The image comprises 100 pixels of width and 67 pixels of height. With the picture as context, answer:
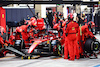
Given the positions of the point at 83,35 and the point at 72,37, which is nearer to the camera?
the point at 72,37

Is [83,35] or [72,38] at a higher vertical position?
[83,35]

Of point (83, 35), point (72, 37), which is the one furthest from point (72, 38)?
point (83, 35)

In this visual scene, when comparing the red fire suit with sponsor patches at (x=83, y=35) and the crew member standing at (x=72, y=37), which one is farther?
the red fire suit with sponsor patches at (x=83, y=35)

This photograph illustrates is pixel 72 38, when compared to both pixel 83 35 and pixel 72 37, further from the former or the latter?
pixel 83 35

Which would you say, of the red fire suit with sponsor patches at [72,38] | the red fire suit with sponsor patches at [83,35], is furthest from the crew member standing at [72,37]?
the red fire suit with sponsor patches at [83,35]

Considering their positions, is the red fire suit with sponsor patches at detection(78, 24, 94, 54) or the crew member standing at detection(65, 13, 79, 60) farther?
the red fire suit with sponsor patches at detection(78, 24, 94, 54)

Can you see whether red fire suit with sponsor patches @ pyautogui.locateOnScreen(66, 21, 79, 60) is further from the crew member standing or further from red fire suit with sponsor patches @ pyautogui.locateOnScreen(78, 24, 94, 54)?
red fire suit with sponsor patches @ pyautogui.locateOnScreen(78, 24, 94, 54)

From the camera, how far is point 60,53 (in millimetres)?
10781

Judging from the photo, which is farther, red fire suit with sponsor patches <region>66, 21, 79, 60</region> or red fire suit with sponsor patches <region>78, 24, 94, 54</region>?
red fire suit with sponsor patches <region>78, 24, 94, 54</region>

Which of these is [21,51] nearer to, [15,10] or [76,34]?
[76,34]

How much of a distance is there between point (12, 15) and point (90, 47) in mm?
10936

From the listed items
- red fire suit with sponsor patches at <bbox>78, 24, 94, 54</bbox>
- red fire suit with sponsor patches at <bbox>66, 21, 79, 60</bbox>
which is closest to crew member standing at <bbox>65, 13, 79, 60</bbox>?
red fire suit with sponsor patches at <bbox>66, 21, 79, 60</bbox>

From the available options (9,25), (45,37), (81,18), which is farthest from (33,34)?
(9,25)

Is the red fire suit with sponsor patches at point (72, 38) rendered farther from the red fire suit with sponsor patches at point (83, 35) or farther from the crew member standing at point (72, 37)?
the red fire suit with sponsor patches at point (83, 35)
